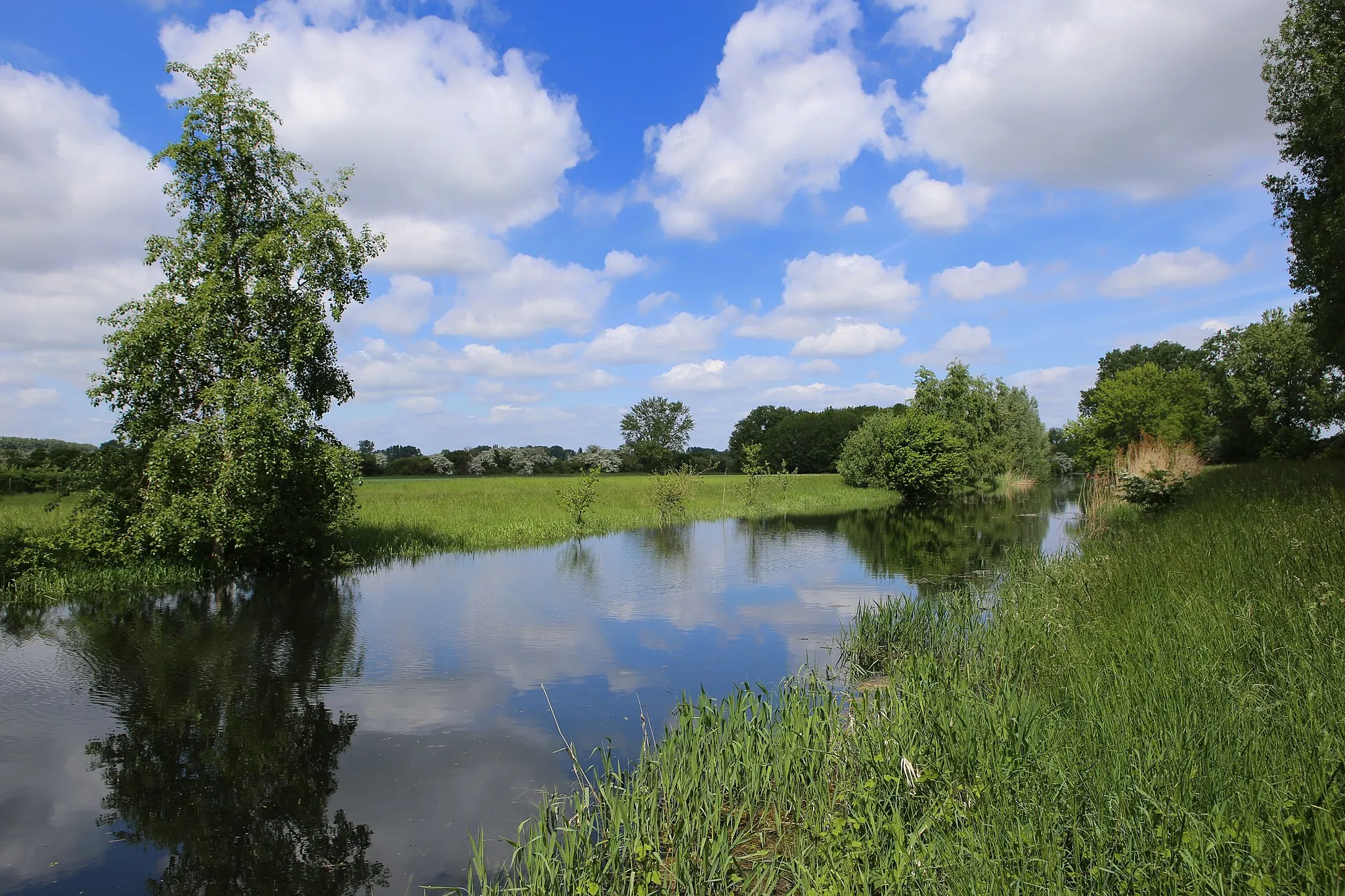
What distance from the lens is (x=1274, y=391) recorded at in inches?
1890

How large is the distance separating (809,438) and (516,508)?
6225 centimetres

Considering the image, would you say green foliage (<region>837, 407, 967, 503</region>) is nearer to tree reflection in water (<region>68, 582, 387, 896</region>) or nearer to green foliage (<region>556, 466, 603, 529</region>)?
green foliage (<region>556, 466, 603, 529</region>)

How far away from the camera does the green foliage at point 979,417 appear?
4878 cm

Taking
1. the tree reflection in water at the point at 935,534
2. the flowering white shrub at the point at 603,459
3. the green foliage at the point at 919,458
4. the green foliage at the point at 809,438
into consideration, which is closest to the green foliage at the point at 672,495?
the tree reflection in water at the point at 935,534

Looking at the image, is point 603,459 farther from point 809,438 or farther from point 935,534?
point 935,534

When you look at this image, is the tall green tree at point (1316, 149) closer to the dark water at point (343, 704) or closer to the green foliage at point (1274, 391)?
the dark water at point (343, 704)

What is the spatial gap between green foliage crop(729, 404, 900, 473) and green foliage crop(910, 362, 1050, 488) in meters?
22.0

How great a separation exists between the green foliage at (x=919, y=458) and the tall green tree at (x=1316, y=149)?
2204 cm

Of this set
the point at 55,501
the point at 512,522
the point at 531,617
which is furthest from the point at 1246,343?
the point at 55,501

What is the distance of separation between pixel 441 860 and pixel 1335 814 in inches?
206

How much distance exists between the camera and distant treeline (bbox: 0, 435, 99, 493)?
1552 cm

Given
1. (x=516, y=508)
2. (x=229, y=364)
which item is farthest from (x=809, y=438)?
(x=229, y=364)

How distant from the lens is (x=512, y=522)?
83.1ft

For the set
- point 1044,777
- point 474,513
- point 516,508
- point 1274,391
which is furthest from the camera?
point 1274,391
